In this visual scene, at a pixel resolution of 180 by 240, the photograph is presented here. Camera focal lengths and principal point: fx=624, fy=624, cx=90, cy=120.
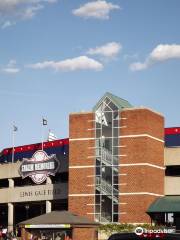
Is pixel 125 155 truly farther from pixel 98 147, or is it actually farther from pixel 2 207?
pixel 2 207

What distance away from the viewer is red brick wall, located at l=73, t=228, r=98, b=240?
5175 centimetres

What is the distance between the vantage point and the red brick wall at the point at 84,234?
51.8 metres

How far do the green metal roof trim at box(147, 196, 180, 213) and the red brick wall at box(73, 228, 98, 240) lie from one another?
231 inches

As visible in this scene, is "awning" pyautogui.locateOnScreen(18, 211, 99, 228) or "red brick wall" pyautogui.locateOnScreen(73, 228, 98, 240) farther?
"red brick wall" pyautogui.locateOnScreen(73, 228, 98, 240)

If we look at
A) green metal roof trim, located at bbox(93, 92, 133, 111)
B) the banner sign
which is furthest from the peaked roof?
the banner sign

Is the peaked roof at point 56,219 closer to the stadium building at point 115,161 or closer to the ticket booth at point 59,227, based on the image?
the ticket booth at point 59,227

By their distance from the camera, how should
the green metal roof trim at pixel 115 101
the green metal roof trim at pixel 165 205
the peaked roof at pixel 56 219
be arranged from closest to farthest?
the peaked roof at pixel 56 219, the green metal roof trim at pixel 165 205, the green metal roof trim at pixel 115 101

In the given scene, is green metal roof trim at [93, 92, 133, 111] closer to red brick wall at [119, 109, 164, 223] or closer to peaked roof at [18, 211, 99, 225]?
red brick wall at [119, 109, 164, 223]

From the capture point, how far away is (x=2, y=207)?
87750 mm

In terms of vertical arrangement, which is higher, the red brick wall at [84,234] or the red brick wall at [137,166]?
the red brick wall at [137,166]

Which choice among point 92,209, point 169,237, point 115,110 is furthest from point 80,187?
point 169,237

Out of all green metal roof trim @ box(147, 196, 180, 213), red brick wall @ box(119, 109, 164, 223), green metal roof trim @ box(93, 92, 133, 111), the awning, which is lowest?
the awning

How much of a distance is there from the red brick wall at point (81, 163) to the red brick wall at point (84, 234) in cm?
522

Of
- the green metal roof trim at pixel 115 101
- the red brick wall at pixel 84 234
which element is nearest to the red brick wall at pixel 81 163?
the green metal roof trim at pixel 115 101
